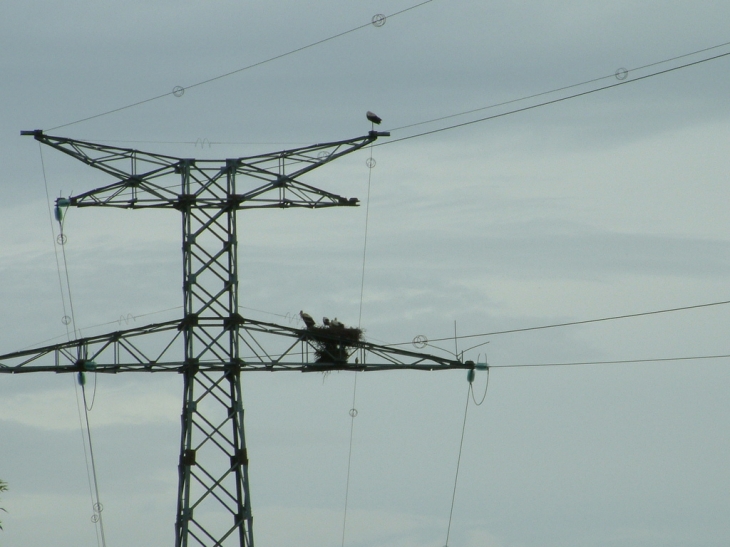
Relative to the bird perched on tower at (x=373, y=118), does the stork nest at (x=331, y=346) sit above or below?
below

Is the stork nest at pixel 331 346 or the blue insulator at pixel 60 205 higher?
the blue insulator at pixel 60 205

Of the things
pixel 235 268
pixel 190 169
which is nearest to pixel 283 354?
pixel 235 268

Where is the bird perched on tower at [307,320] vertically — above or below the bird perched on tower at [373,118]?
below

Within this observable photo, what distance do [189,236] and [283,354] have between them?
272 cm

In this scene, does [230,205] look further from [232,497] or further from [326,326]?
[232,497]

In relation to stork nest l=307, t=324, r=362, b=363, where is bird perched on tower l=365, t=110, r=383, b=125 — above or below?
above

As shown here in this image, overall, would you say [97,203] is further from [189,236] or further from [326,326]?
[326,326]

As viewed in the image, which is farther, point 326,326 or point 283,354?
point 326,326

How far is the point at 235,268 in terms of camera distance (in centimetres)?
3064

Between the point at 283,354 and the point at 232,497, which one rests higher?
the point at 283,354

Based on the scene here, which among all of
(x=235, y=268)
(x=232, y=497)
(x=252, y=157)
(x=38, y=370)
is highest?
(x=252, y=157)

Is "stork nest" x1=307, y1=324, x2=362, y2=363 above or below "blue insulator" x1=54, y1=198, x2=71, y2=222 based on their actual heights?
below

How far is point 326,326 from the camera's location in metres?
32.5

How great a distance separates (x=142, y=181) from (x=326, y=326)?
4389 mm
